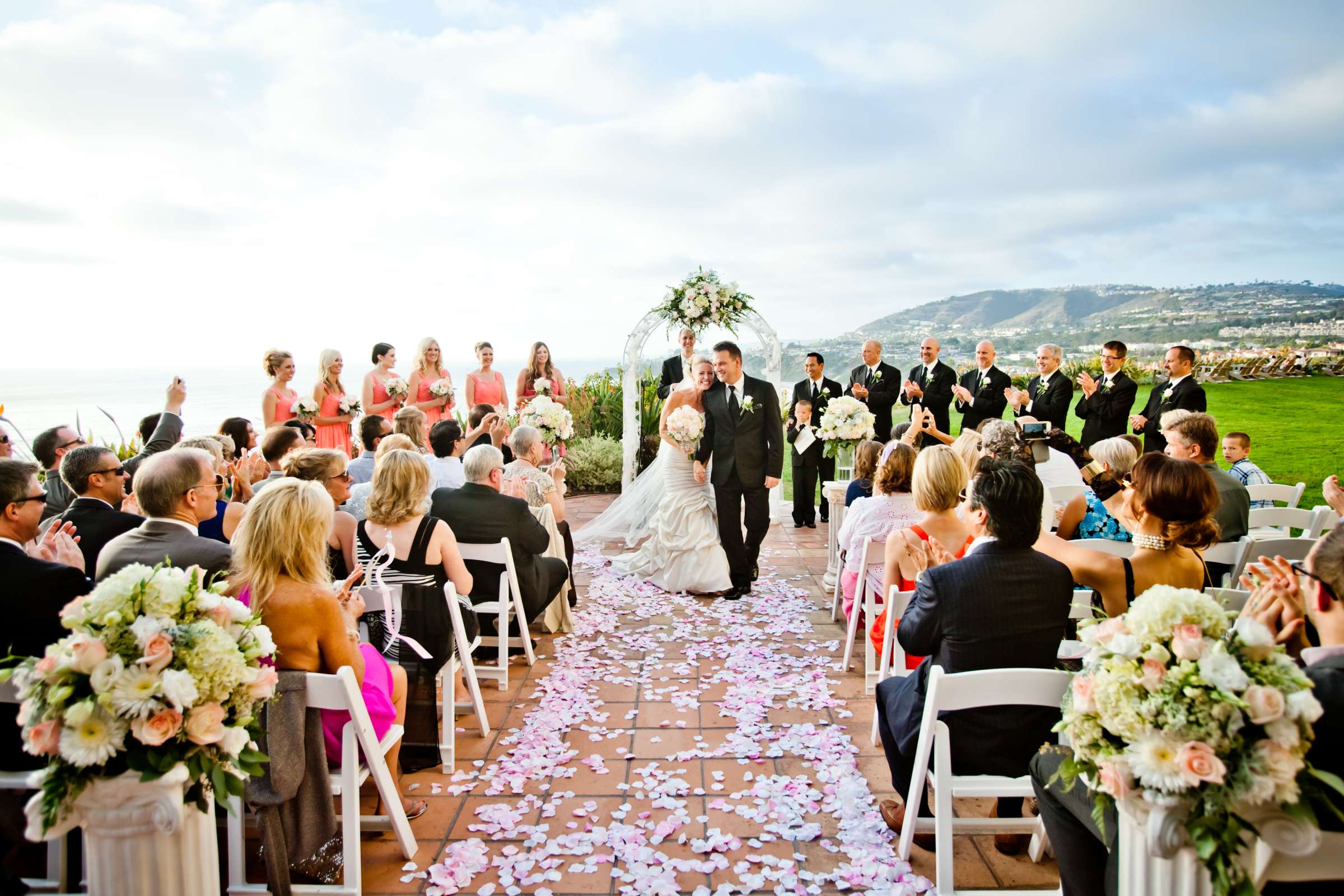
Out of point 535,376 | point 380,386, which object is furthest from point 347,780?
point 535,376

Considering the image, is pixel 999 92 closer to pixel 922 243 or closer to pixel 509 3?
pixel 922 243

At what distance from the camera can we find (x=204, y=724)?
185cm

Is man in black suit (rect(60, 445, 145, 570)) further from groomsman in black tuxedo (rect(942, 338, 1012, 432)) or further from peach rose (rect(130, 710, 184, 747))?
groomsman in black tuxedo (rect(942, 338, 1012, 432))

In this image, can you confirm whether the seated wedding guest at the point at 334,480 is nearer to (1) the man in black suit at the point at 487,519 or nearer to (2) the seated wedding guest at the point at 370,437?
(1) the man in black suit at the point at 487,519

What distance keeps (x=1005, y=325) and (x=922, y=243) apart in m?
2.93

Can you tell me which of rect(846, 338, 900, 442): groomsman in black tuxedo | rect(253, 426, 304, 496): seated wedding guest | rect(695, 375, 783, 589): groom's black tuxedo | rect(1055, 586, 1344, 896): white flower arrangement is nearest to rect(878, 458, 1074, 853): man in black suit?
rect(1055, 586, 1344, 896): white flower arrangement

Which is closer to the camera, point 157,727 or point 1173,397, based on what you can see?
point 157,727

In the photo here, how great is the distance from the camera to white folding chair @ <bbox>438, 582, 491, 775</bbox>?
3533 mm

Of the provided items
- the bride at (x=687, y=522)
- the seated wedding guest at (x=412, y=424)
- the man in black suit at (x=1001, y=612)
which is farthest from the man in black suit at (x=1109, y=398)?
the seated wedding guest at (x=412, y=424)

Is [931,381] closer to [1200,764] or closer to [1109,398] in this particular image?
[1109,398]

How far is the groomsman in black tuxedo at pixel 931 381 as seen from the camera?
27.9 ft

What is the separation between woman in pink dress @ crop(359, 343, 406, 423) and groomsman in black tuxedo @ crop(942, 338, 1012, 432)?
607cm

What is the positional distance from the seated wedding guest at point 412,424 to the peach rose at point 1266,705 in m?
4.87

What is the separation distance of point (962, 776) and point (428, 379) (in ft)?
22.4
